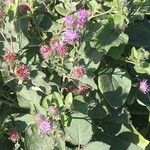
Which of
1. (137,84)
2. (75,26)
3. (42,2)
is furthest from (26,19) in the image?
(137,84)

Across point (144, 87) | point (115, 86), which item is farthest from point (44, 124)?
point (144, 87)

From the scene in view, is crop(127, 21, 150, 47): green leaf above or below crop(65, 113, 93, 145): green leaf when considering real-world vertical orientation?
above

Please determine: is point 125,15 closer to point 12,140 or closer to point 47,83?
point 47,83

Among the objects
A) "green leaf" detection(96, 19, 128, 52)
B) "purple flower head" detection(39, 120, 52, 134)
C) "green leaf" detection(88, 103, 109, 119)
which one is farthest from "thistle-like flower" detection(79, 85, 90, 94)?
"purple flower head" detection(39, 120, 52, 134)

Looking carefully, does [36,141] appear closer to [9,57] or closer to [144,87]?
[9,57]

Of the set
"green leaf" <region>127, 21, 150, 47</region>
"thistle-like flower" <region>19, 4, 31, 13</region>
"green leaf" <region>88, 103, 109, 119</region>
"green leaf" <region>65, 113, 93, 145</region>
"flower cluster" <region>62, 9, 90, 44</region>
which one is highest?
"flower cluster" <region>62, 9, 90, 44</region>

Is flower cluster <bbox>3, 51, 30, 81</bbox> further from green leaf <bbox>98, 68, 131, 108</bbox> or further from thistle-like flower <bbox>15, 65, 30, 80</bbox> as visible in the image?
green leaf <bbox>98, 68, 131, 108</bbox>
